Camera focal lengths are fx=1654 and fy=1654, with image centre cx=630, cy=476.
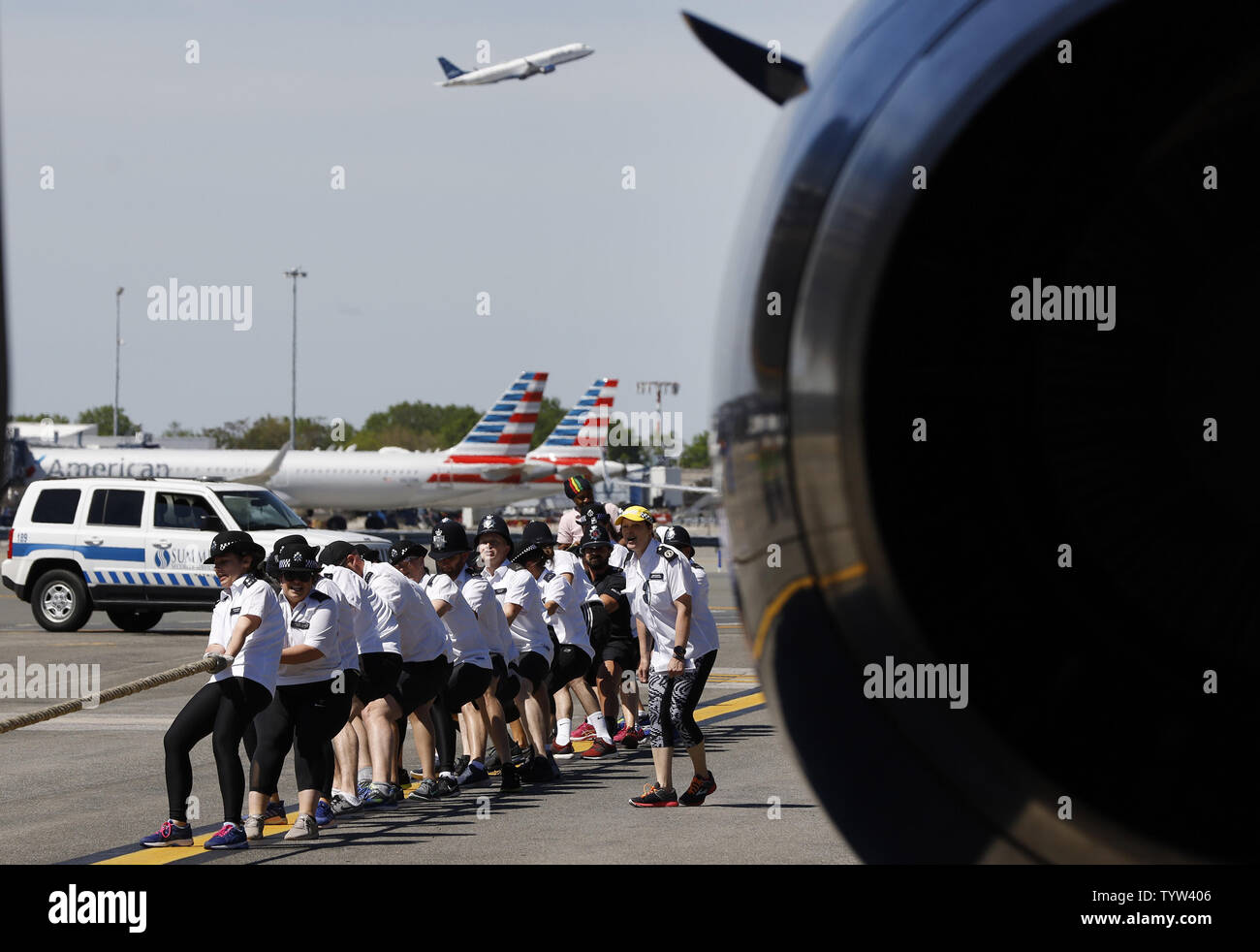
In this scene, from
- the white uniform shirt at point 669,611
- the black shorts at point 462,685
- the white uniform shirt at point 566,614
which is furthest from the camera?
the white uniform shirt at point 566,614

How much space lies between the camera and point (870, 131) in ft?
6.88

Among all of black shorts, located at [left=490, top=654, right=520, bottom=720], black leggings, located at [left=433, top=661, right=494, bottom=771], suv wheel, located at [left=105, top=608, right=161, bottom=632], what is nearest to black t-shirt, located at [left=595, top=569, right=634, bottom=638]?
black shorts, located at [left=490, top=654, right=520, bottom=720]

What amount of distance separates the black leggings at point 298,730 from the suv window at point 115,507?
44.4 feet

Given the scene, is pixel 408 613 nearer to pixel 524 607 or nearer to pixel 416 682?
pixel 416 682

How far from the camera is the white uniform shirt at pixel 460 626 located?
10.8 meters

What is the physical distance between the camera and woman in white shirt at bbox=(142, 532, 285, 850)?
341 inches

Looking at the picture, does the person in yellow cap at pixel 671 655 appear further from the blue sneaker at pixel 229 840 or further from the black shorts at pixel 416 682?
the blue sneaker at pixel 229 840

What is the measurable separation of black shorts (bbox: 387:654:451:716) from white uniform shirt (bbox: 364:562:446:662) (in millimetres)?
39

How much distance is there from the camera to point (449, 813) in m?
10.0

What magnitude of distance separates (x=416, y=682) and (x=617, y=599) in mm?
2899

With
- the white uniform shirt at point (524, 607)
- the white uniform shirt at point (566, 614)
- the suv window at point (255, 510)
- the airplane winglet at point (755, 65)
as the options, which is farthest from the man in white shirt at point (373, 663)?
the suv window at point (255, 510)
